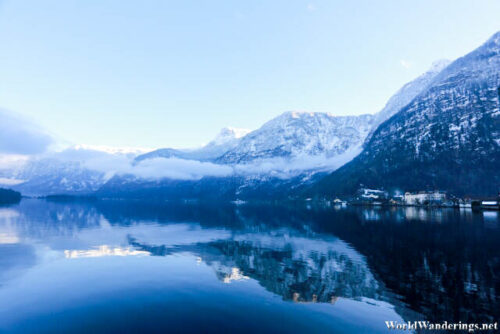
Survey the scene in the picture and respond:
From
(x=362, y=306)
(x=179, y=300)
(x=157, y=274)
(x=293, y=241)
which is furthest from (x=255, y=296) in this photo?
(x=293, y=241)

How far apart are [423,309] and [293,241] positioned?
53246 millimetres

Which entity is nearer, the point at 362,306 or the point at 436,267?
the point at 362,306

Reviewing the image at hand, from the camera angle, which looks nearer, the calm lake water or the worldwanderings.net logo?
A: the worldwanderings.net logo

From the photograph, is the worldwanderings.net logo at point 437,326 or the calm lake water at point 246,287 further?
the calm lake water at point 246,287

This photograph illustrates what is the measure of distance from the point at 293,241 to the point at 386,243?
87.0 feet

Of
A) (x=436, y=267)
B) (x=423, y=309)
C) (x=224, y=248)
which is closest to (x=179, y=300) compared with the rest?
(x=423, y=309)

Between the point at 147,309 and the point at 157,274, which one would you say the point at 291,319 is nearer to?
the point at 147,309

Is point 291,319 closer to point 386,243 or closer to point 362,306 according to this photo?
point 362,306

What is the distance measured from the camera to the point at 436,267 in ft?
156

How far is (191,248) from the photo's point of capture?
72625mm

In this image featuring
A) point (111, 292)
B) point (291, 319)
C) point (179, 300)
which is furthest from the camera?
point (111, 292)

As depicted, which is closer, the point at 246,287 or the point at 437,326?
the point at 437,326

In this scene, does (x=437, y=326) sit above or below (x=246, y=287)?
above

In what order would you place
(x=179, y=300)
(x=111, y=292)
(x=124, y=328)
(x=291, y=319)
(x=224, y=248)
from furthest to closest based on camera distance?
(x=224, y=248) → (x=111, y=292) → (x=179, y=300) → (x=291, y=319) → (x=124, y=328)
